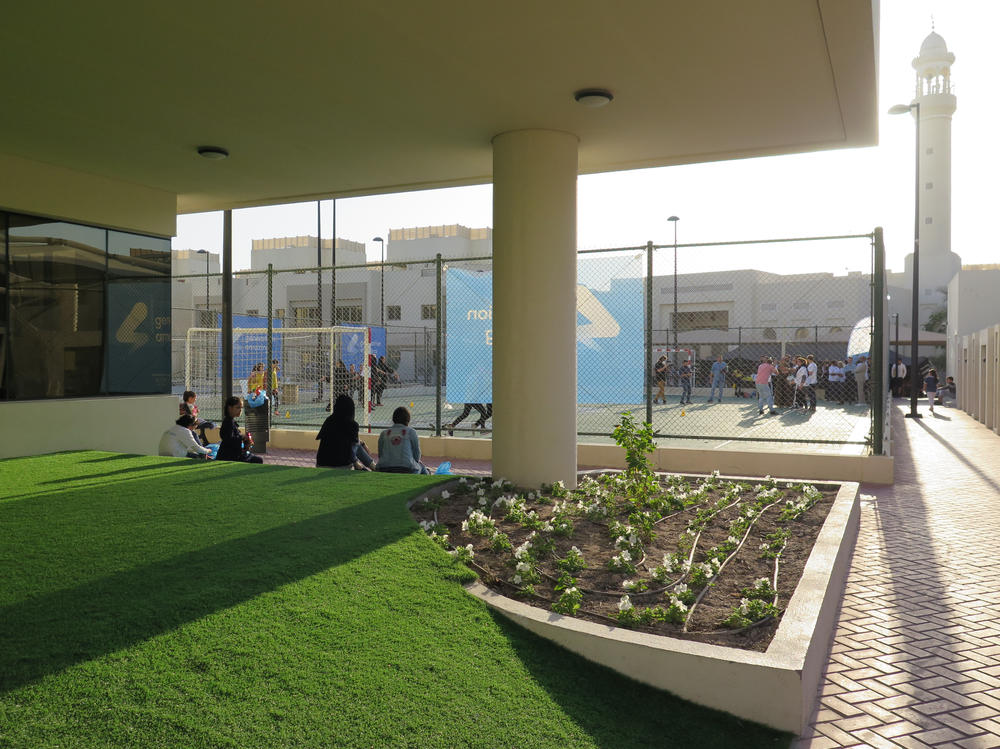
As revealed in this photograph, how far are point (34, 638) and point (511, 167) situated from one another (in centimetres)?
602

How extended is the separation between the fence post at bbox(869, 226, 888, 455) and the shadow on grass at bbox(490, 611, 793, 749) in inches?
315

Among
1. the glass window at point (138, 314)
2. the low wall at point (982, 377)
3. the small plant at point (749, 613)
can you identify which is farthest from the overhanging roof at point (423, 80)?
the low wall at point (982, 377)

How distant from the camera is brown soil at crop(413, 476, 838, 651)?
4.21 m

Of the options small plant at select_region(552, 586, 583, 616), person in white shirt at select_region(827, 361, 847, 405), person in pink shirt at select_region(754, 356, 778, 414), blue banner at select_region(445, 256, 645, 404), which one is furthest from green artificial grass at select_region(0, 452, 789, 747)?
person in white shirt at select_region(827, 361, 847, 405)

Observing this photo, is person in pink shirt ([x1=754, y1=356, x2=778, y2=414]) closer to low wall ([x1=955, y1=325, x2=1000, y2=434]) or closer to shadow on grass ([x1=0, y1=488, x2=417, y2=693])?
low wall ([x1=955, y1=325, x2=1000, y2=434])

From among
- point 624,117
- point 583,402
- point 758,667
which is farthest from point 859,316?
point 758,667

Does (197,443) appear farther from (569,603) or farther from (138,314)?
(569,603)

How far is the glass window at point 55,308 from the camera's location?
979 centimetres

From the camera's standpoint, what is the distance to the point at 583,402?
1195 centimetres

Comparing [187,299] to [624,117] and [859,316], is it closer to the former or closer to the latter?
[859,316]

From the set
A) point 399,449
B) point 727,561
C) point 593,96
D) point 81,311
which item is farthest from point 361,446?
point 727,561

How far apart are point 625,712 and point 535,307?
16.0ft

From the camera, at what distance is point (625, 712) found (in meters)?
3.52

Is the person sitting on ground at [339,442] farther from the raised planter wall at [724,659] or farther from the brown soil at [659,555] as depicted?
the raised planter wall at [724,659]
